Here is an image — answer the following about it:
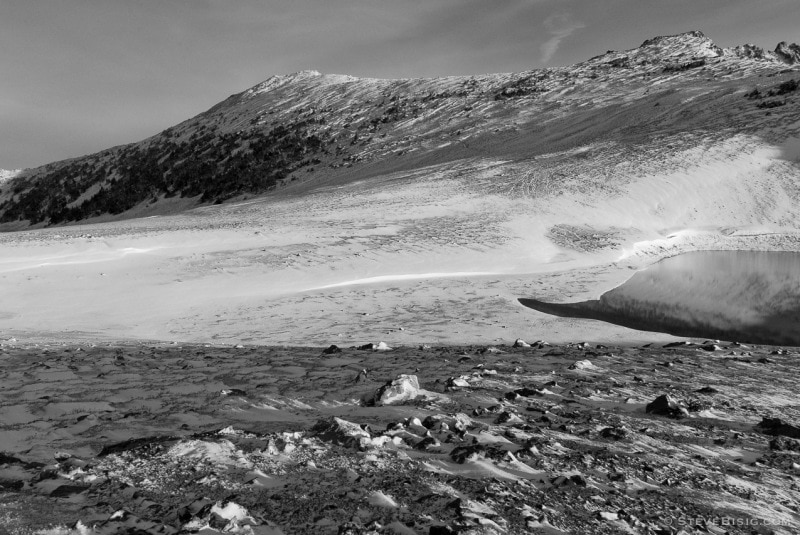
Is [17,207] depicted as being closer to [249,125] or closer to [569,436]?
[249,125]

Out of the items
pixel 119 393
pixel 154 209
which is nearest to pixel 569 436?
pixel 119 393

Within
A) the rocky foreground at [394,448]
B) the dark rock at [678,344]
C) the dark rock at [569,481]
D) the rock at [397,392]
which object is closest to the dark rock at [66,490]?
the rocky foreground at [394,448]

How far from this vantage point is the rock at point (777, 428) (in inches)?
188

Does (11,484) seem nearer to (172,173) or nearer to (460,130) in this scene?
(460,130)

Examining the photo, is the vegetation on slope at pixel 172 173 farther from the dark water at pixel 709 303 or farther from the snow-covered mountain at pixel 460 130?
the dark water at pixel 709 303

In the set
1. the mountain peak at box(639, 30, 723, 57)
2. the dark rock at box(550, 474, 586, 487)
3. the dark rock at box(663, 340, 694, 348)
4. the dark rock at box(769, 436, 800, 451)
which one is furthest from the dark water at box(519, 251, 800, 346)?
the mountain peak at box(639, 30, 723, 57)

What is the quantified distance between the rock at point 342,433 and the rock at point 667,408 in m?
3.05

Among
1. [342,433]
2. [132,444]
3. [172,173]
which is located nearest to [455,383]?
[342,433]

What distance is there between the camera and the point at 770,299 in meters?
14.0

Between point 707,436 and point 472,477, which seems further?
point 707,436

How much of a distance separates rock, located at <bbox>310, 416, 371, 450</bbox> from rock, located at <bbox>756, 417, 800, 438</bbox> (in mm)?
3821

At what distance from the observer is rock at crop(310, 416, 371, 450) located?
4.19m

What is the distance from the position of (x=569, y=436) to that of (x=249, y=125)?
59.2m

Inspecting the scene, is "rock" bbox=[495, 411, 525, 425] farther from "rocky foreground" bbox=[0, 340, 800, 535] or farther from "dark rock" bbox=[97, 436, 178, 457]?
"dark rock" bbox=[97, 436, 178, 457]
